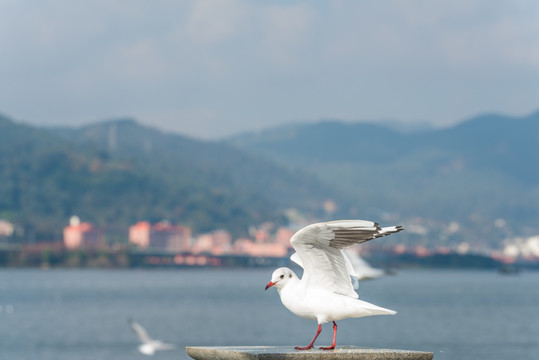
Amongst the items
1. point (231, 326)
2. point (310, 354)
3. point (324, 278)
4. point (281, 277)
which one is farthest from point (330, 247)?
point (231, 326)

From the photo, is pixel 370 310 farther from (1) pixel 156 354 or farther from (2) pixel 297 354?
(1) pixel 156 354

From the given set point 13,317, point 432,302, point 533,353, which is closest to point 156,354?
point 533,353

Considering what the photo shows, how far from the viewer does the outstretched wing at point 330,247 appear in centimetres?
902

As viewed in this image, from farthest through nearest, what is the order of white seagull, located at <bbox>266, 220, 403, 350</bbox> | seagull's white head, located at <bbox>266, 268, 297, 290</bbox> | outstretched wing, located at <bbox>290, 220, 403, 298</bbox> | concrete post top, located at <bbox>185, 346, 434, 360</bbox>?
seagull's white head, located at <bbox>266, 268, 297, 290</bbox>, white seagull, located at <bbox>266, 220, 403, 350</bbox>, outstretched wing, located at <bbox>290, 220, 403, 298</bbox>, concrete post top, located at <bbox>185, 346, 434, 360</bbox>

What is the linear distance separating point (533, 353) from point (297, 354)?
52889mm

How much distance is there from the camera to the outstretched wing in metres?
9.02

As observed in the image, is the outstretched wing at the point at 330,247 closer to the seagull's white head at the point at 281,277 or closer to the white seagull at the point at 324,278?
the white seagull at the point at 324,278

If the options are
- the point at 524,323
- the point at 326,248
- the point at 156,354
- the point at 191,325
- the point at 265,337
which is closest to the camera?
the point at 326,248

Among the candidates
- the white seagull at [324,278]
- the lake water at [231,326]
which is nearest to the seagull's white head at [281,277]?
the white seagull at [324,278]

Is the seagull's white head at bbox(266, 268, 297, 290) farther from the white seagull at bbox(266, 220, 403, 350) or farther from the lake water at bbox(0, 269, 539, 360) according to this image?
the lake water at bbox(0, 269, 539, 360)

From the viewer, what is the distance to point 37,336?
69375 millimetres

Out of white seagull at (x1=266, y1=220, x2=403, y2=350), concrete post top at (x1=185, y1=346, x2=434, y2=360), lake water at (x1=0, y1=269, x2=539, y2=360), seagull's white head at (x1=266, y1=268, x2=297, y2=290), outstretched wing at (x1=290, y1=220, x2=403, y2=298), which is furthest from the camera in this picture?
lake water at (x1=0, y1=269, x2=539, y2=360)

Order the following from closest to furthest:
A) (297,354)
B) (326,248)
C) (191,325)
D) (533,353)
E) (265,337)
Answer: (297,354), (326,248), (533,353), (265,337), (191,325)

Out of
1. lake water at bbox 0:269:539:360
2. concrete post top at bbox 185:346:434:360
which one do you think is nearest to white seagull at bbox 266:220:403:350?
concrete post top at bbox 185:346:434:360
